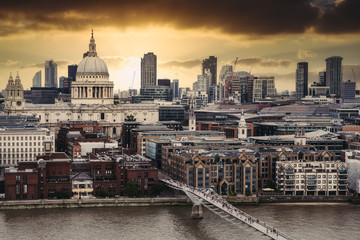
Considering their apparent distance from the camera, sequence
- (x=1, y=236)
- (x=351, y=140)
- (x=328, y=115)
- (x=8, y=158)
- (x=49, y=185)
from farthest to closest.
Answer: (x=328, y=115) → (x=351, y=140) → (x=8, y=158) → (x=49, y=185) → (x=1, y=236)

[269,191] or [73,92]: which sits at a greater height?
[73,92]

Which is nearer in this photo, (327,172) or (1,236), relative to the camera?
(1,236)

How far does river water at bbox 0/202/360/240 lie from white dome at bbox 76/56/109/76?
62772mm

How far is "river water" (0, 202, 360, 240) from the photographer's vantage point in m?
46.5

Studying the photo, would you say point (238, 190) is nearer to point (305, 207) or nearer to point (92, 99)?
point (305, 207)

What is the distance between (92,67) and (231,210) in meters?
71.1

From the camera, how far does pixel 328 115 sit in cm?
11356

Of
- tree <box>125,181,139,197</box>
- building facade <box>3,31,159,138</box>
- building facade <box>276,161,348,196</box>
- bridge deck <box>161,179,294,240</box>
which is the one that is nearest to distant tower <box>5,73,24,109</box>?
building facade <box>3,31,159,138</box>

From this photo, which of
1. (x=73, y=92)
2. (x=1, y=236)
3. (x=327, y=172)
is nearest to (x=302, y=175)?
(x=327, y=172)

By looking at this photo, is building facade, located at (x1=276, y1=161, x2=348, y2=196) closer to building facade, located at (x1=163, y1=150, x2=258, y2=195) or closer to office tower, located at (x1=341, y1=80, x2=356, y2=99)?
building facade, located at (x1=163, y1=150, x2=258, y2=195)

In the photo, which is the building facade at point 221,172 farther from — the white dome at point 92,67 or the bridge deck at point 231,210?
the white dome at point 92,67

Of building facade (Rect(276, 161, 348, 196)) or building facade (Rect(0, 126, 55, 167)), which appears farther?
building facade (Rect(0, 126, 55, 167))

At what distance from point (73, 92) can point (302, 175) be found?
62.2m

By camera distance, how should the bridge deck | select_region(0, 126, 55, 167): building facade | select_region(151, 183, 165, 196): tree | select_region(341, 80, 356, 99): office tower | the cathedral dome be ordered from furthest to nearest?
select_region(341, 80, 356, 99): office tower, the cathedral dome, select_region(0, 126, 55, 167): building facade, select_region(151, 183, 165, 196): tree, the bridge deck
